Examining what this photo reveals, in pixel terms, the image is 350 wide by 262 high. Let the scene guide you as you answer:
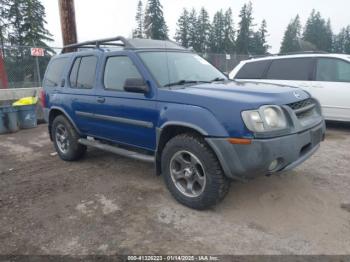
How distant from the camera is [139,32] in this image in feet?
188

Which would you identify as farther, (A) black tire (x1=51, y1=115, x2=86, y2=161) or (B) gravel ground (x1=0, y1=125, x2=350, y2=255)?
(A) black tire (x1=51, y1=115, x2=86, y2=161)

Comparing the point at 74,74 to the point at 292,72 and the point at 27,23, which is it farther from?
the point at 27,23

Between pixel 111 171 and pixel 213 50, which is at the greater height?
pixel 213 50

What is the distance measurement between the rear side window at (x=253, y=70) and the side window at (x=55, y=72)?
15.2 feet

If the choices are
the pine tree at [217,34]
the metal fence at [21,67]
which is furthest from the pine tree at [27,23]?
the pine tree at [217,34]

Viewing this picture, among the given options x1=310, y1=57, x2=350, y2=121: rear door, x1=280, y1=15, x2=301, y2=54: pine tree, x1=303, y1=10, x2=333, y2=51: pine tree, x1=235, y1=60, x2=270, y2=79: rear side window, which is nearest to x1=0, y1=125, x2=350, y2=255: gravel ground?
x1=310, y1=57, x2=350, y2=121: rear door

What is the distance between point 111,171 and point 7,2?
34.3 m

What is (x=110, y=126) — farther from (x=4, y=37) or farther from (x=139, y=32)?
(x=139, y=32)

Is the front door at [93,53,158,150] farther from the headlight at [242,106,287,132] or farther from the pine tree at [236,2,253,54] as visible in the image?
the pine tree at [236,2,253,54]

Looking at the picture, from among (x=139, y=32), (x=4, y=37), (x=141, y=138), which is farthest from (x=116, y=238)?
(x=139, y=32)

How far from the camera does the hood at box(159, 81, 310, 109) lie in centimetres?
314

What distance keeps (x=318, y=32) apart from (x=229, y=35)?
29997 mm

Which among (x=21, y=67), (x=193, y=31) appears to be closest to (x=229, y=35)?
(x=193, y=31)

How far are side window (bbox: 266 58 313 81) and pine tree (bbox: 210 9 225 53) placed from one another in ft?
199
